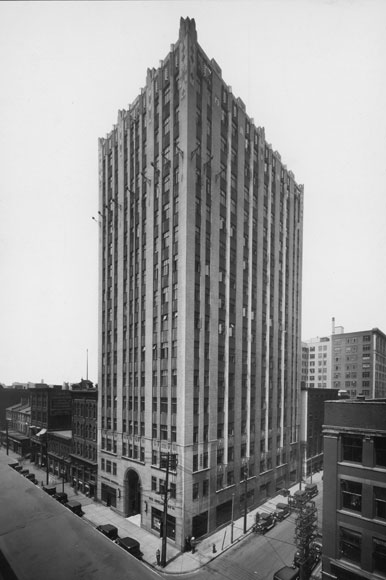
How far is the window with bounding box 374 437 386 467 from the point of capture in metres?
21.7

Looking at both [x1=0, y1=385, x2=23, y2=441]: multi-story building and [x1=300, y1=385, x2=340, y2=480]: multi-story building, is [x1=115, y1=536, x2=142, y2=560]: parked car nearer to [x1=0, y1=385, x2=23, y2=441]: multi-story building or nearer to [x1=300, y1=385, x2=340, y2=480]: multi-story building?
[x1=300, y1=385, x2=340, y2=480]: multi-story building

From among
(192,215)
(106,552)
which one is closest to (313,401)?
(192,215)

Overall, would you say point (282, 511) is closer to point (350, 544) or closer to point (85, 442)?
point (350, 544)

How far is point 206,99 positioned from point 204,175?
989 cm

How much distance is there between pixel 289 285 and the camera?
189 feet

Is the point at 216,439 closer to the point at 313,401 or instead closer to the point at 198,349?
the point at 198,349

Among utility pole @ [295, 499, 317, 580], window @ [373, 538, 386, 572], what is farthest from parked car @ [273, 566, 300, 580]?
window @ [373, 538, 386, 572]

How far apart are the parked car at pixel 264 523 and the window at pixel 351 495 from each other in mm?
16368

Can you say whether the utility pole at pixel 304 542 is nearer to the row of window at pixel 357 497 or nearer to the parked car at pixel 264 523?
the row of window at pixel 357 497

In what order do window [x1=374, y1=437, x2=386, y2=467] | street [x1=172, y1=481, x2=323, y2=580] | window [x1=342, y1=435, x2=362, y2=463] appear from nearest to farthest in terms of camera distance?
window [x1=374, y1=437, x2=386, y2=467] → window [x1=342, y1=435, x2=362, y2=463] → street [x1=172, y1=481, x2=323, y2=580]

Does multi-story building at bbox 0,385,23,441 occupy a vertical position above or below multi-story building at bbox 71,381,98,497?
below

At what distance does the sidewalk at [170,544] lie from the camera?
28688mm

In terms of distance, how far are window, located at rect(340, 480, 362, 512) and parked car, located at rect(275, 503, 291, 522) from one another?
64.5 feet

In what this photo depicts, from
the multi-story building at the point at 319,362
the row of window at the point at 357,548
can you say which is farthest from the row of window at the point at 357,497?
the multi-story building at the point at 319,362
